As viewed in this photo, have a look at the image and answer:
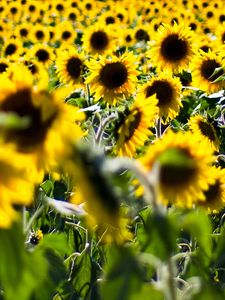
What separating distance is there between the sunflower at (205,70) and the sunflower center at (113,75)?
73 centimetres

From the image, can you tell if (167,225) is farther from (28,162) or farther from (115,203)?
(28,162)

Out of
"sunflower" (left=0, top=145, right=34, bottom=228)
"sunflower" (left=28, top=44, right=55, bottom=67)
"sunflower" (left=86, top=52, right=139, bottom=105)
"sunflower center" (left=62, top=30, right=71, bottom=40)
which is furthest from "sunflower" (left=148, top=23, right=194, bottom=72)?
"sunflower center" (left=62, top=30, right=71, bottom=40)

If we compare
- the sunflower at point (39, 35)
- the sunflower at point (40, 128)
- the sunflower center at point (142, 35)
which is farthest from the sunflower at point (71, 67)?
the sunflower at point (39, 35)

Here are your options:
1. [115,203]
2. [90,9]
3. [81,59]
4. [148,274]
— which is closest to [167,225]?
[115,203]

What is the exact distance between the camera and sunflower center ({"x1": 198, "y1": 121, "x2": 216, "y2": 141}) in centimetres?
343

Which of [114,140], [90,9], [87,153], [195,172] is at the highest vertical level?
[87,153]

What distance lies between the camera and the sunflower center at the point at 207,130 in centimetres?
343

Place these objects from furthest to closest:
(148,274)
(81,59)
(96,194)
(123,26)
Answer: (123,26) → (81,59) → (148,274) → (96,194)

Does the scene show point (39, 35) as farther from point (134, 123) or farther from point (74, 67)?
point (134, 123)

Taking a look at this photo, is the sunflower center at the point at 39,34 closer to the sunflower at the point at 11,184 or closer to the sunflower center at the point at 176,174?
the sunflower center at the point at 176,174

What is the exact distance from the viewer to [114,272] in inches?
43.4

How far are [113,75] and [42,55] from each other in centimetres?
395

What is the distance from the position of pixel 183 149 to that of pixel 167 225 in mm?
503

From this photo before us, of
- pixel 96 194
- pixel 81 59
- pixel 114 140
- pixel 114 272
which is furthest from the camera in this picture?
pixel 81 59
